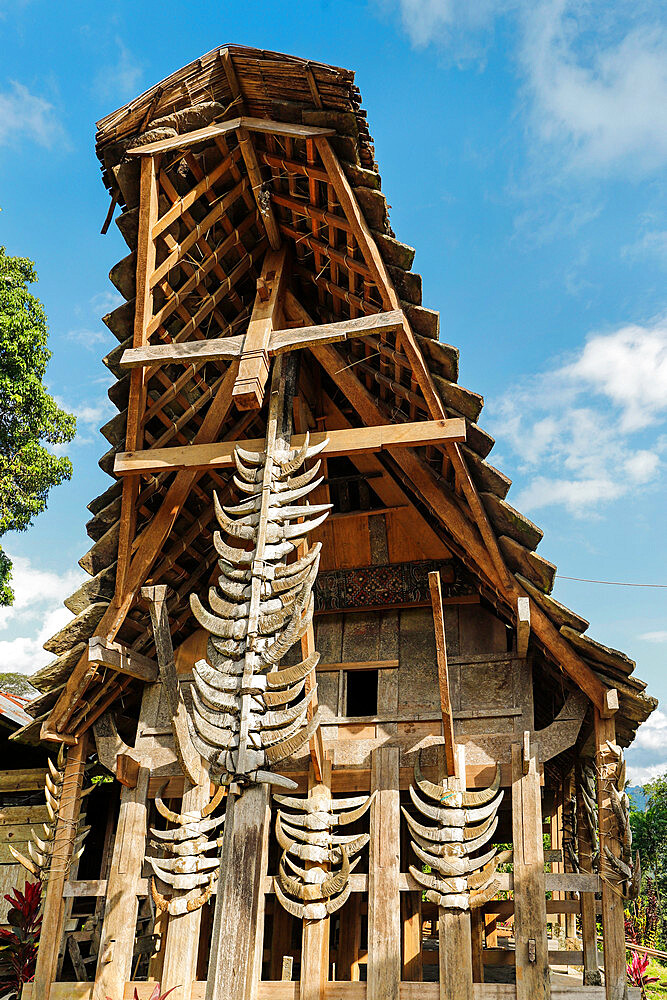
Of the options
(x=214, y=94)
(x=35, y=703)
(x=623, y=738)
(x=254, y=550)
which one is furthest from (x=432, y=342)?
(x=35, y=703)

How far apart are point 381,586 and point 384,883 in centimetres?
286

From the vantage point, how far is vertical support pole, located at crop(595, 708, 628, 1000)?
6578 mm

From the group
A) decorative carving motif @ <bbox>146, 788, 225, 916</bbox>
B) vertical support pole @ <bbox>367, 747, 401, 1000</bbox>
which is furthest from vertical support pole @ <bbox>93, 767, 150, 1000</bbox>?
vertical support pole @ <bbox>367, 747, 401, 1000</bbox>

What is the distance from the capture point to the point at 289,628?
5992 mm

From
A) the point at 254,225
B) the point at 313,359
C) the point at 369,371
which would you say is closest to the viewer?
the point at 369,371

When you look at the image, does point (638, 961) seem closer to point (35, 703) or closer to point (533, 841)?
point (533, 841)

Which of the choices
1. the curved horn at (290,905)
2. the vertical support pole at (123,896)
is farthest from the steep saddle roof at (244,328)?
the curved horn at (290,905)

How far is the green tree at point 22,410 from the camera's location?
41.8 ft

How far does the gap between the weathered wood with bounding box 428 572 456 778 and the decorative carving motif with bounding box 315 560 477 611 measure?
1211 mm

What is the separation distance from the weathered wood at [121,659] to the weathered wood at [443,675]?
10.4 ft

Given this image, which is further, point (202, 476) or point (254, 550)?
point (202, 476)

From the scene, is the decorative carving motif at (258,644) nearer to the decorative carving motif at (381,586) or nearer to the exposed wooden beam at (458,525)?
the exposed wooden beam at (458,525)

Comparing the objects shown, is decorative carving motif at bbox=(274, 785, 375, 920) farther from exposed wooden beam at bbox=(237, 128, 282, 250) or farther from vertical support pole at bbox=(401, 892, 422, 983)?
exposed wooden beam at bbox=(237, 128, 282, 250)

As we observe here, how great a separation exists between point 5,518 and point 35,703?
4.76 m
